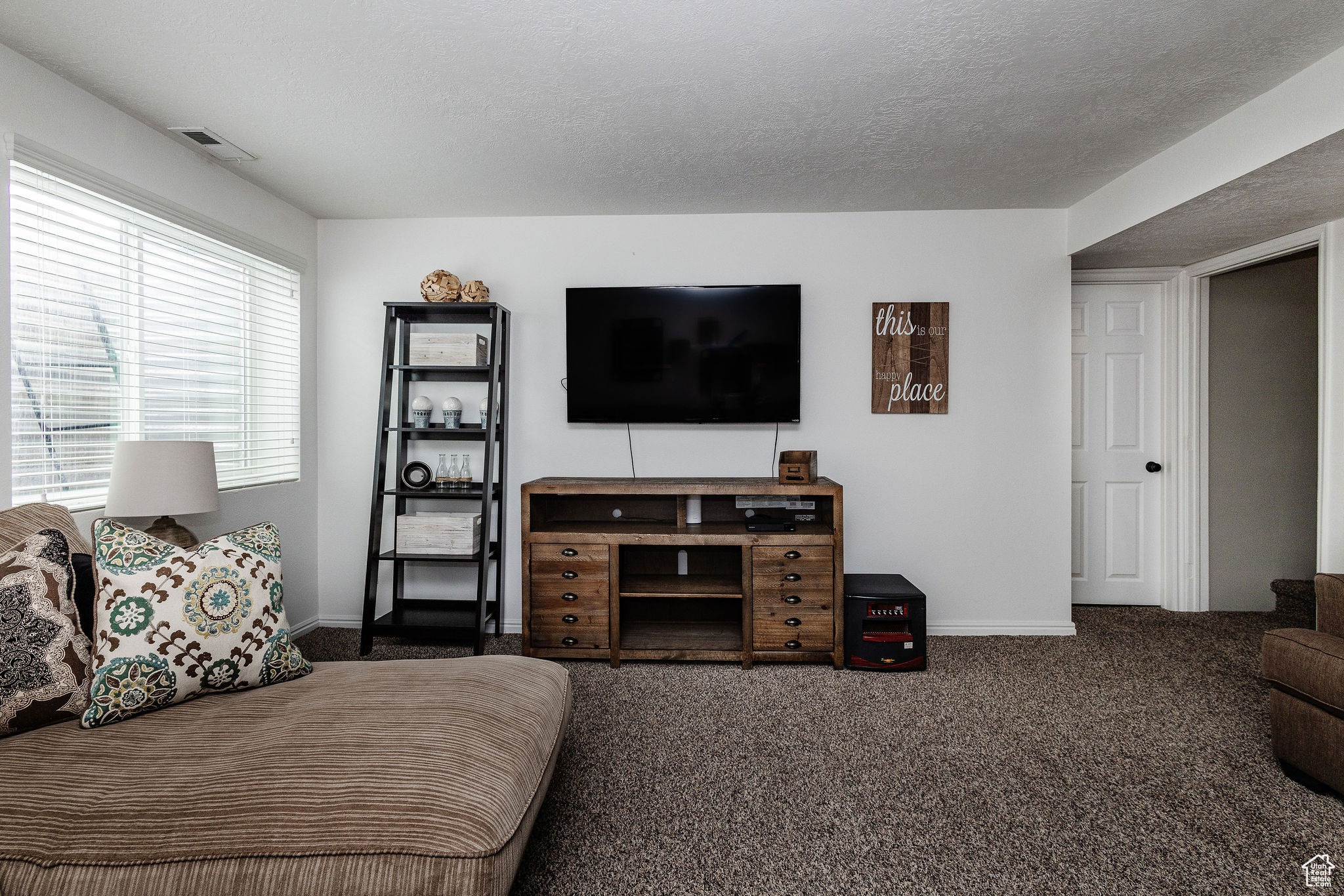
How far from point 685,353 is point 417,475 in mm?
1557

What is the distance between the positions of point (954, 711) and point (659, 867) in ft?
4.80

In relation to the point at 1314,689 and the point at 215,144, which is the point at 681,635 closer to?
the point at 1314,689

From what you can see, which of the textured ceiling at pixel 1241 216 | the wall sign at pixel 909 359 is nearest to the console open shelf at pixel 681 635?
the wall sign at pixel 909 359

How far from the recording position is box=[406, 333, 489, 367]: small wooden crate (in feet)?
10.6

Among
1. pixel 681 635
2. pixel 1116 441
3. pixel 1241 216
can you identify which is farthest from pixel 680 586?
pixel 1241 216

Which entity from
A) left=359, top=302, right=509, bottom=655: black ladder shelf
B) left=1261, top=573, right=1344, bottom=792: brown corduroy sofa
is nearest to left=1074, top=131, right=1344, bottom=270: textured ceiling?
left=1261, top=573, right=1344, bottom=792: brown corduroy sofa

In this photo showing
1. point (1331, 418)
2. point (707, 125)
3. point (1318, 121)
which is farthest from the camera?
point (1331, 418)

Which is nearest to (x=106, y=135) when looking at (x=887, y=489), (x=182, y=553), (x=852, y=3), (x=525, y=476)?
(x=182, y=553)

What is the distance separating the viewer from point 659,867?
160cm

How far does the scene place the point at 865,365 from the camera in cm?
342

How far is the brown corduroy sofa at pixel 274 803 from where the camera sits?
1092 mm

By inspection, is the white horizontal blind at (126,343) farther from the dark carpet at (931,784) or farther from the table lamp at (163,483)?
the dark carpet at (931,784)

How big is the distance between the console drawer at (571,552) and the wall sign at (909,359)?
5.50ft

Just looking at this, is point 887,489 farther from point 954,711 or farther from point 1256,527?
point 1256,527
